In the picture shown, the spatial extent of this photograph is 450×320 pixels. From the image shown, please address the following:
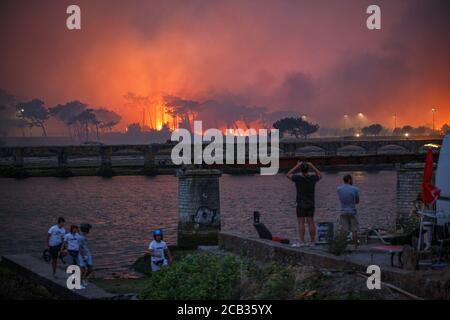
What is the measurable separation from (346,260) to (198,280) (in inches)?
140

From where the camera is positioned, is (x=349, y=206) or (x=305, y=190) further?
(x=349, y=206)

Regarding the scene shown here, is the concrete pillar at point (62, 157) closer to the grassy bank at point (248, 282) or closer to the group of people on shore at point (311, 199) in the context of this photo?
the group of people on shore at point (311, 199)

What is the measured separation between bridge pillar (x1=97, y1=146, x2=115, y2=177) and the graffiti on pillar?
12214cm

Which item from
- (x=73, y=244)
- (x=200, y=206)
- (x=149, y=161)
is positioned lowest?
(x=73, y=244)

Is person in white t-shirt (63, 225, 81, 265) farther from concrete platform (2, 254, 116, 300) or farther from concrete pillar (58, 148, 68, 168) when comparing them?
concrete pillar (58, 148, 68, 168)

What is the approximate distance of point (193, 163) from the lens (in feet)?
131

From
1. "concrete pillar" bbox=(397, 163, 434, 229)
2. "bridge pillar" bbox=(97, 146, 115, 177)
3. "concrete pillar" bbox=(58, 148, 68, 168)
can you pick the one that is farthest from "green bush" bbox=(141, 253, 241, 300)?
"concrete pillar" bbox=(58, 148, 68, 168)

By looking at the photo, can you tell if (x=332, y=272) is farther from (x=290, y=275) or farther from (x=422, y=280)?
(x=422, y=280)

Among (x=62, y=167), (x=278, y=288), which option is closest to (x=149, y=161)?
(x=62, y=167)

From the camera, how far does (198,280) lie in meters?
17.5

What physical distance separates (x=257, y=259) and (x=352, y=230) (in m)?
2.78

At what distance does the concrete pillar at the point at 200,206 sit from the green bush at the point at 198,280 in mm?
19236

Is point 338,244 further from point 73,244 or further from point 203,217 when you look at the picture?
point 203,217

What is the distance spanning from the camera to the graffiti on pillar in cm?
3828
